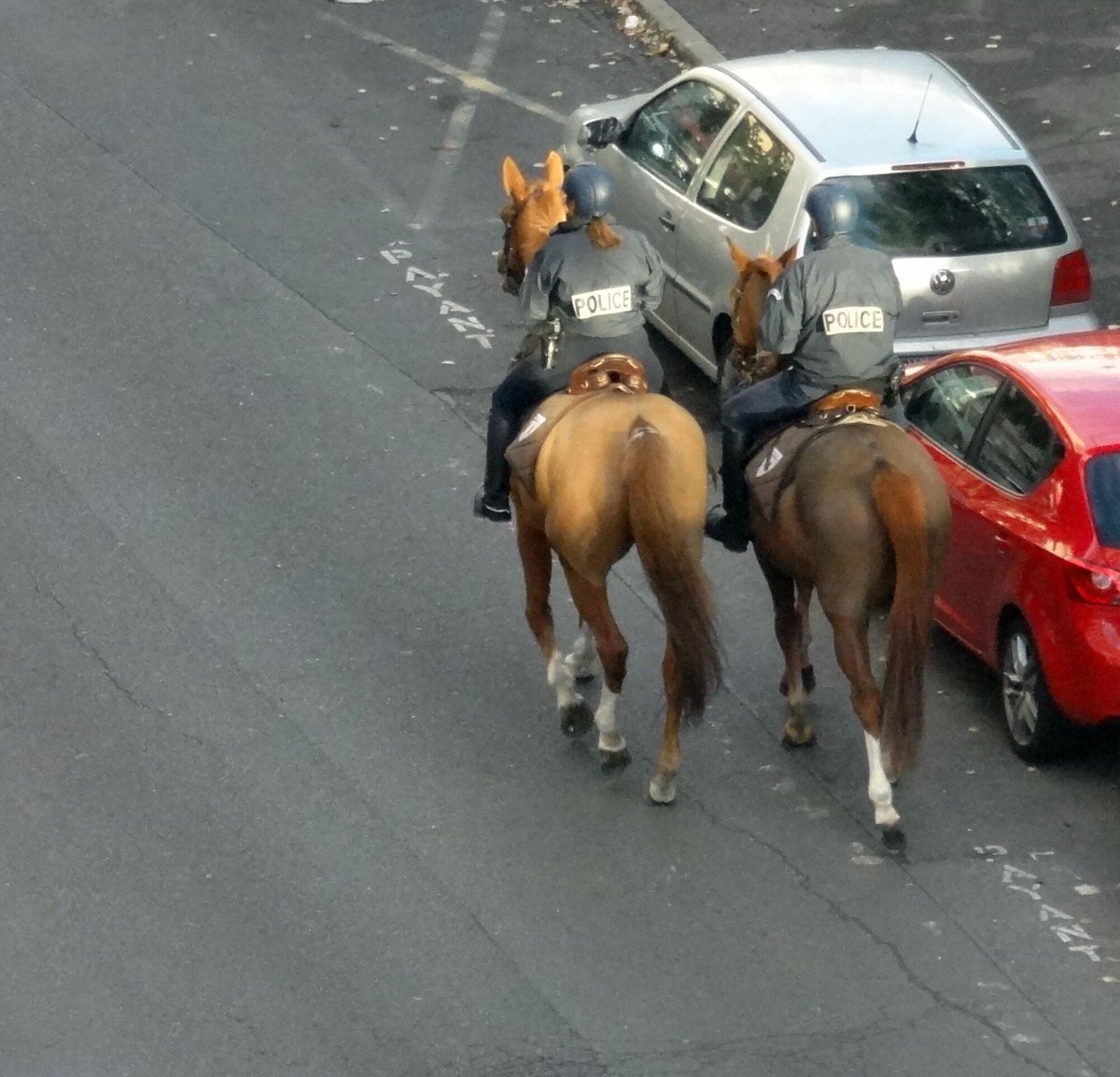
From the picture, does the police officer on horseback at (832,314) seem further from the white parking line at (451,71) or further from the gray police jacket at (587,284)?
the white parking line at (451,71)

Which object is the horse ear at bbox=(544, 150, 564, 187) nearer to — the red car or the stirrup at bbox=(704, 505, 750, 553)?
the stirrup at bbox=(704, 505, 750, 553)

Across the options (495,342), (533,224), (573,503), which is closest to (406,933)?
(573,503)

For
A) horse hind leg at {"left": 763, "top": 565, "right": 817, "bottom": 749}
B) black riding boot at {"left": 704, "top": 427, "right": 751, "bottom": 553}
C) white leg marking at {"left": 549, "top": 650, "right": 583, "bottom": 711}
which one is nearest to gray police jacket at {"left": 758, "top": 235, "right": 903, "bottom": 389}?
black riding boot at {"left": 704, "top": 427, "right": 751, "bottom": 553}

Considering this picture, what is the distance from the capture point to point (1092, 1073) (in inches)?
270

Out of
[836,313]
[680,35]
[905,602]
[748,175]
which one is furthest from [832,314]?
[680,35]

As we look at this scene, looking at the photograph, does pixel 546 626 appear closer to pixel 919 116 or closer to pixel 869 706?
pixel 869 706

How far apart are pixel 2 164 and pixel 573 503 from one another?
29.8ft

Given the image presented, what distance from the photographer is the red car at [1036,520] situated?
27.6ft

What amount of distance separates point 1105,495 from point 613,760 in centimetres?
232

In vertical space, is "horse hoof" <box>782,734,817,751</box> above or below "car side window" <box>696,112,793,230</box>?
below

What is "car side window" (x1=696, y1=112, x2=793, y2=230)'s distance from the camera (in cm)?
1181

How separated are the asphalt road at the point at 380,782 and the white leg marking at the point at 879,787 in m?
0.16

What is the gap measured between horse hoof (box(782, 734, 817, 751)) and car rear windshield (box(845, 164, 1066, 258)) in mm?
3354

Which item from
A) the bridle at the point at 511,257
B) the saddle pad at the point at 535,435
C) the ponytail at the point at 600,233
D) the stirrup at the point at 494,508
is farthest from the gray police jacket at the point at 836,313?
the stirrup at the point at 494,508
